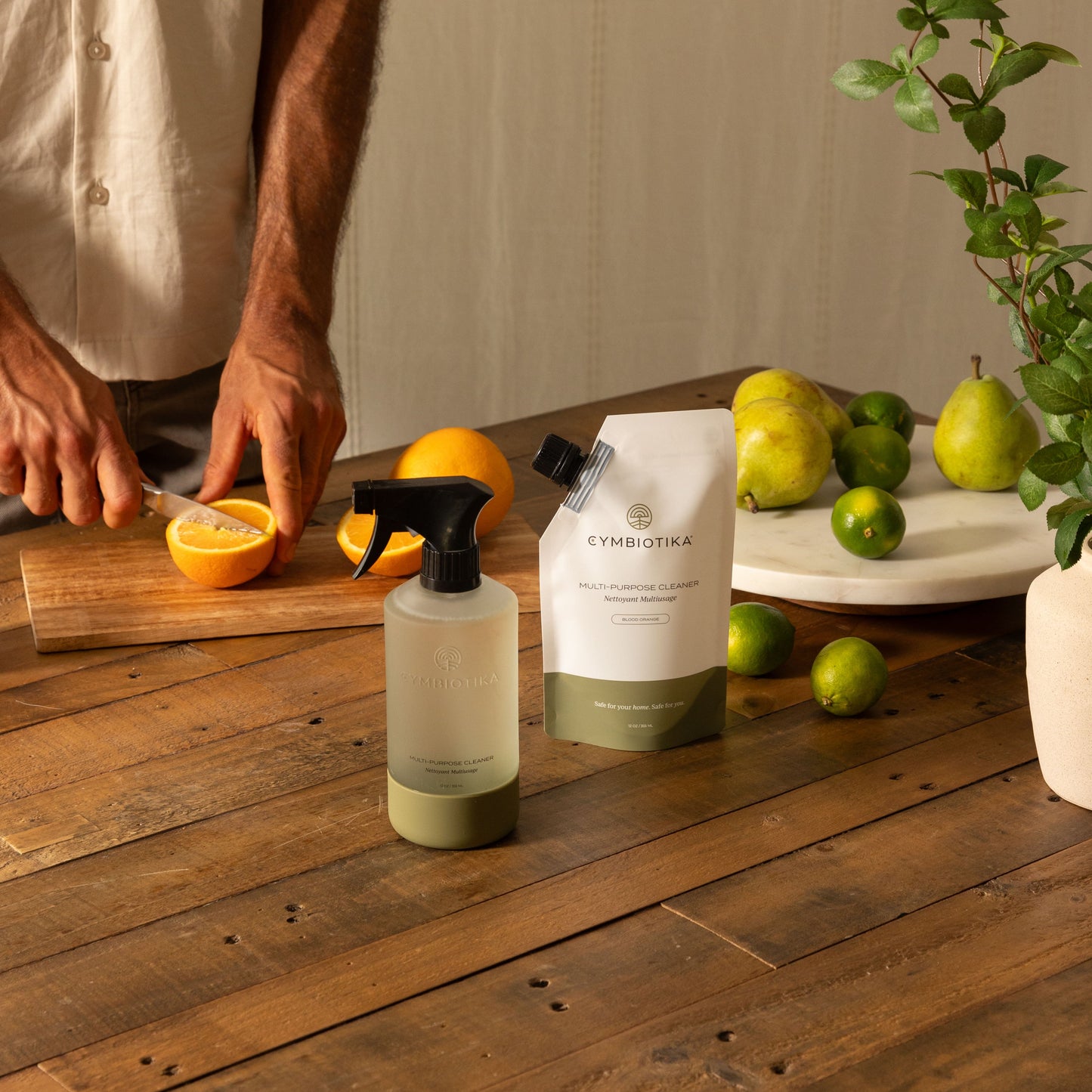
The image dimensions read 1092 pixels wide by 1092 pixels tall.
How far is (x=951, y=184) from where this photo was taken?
812 millimetres

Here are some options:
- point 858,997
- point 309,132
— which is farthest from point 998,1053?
point 309,132

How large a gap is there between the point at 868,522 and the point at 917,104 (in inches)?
16.7

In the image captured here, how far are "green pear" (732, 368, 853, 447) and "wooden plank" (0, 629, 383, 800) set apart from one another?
0.50 m

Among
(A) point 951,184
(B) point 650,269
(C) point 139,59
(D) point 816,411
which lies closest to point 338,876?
(A) point 951,184

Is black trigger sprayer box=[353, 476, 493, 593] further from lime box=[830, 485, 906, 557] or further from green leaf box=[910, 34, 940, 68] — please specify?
lime box=[830, 485, 906, 557]

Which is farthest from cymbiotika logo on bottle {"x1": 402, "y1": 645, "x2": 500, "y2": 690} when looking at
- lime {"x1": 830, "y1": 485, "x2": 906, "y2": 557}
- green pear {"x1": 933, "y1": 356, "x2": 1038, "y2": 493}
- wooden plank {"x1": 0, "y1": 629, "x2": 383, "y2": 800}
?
green pear {"x1": 933, "y1": 356, "x2": 1038, "y2": 493}

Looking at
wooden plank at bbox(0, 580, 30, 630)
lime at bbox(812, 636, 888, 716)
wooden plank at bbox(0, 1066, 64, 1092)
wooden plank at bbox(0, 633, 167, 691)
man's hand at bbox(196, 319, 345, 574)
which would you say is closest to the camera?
wooden plank at bbox(0, 1066, 64, 1092)

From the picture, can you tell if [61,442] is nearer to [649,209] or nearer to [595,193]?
[595,193]

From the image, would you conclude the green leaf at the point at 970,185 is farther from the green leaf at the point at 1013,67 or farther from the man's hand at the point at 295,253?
the man's hand at the point at 295,253

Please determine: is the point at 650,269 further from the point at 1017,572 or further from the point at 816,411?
the point at 1017,572

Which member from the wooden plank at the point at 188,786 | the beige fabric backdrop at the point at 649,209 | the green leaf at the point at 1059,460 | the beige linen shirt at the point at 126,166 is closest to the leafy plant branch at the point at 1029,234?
the green leaf at the point at 1059,460

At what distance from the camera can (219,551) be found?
3.92ft

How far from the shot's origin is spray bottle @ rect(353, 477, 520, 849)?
741 millimetres

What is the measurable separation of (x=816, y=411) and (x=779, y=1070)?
838mm
